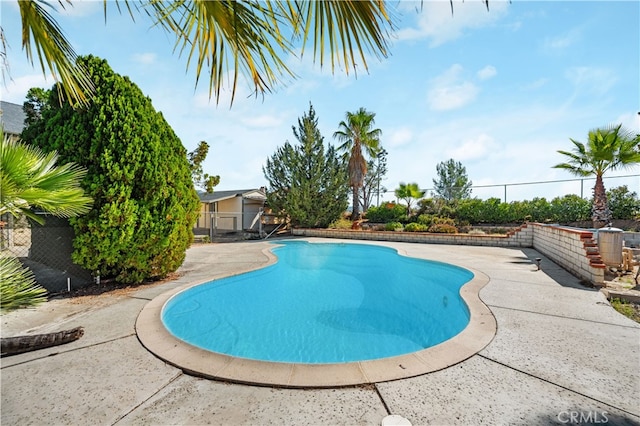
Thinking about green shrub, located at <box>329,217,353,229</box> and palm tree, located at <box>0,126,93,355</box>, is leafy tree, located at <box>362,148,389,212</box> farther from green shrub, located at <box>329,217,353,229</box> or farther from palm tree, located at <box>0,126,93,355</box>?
palm tree, located at <box>0,126,93,355</box>

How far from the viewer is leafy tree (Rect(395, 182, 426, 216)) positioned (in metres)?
18.9

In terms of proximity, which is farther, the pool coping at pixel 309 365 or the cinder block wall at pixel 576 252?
the cinder block wall at pixel 576 252

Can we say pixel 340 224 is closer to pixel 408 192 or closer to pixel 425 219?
pixel 408 192

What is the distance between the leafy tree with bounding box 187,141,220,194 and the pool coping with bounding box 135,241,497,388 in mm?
19202

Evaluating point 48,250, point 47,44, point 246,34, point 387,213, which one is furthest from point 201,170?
point 246,34

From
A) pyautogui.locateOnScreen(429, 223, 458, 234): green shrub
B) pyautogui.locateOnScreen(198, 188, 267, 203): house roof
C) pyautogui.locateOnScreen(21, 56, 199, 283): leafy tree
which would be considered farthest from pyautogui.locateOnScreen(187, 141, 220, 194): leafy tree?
pyautogui.locateOnScreen(429, 223, 458, 234): green shrub

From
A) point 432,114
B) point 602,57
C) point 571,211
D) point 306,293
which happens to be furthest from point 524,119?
point 306,293

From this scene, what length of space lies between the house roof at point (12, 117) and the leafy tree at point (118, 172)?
11.6 meters

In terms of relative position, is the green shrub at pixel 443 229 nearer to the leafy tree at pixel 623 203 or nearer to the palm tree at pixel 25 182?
the leafy tree at pixel 623 203

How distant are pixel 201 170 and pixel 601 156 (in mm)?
24460

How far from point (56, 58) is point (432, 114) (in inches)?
475

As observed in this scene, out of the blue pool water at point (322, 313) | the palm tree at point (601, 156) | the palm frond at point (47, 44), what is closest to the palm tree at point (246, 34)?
the palm frond at point (47, 44)

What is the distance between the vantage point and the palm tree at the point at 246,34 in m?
1.45

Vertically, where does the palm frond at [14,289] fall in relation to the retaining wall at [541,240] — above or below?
above
